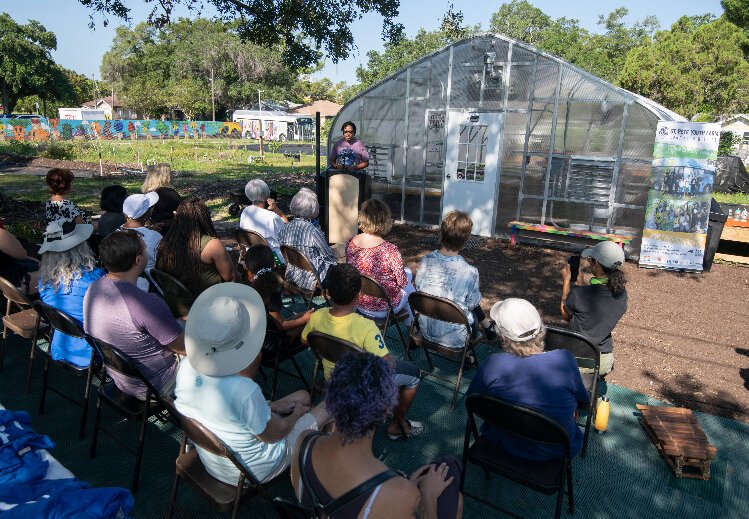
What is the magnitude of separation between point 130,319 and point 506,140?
8101 millimetres

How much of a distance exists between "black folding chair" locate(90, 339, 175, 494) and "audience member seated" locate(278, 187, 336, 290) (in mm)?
2111

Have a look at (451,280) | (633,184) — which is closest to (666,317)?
(633,184)

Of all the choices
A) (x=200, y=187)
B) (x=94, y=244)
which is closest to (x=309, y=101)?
(x=200, y=187)

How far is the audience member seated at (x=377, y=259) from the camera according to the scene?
424 cm

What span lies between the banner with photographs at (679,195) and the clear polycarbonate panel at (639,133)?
0.20m

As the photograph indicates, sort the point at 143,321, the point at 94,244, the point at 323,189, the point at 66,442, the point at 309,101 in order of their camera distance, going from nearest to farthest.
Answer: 1. the point at 143,321
2. the point at 66,442
3. the point at 94,244
4. the point at 323,189
5. the point at 309,101

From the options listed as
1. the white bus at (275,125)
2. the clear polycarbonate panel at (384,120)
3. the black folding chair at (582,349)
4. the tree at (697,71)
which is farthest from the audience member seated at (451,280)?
the white bus at (275,125)

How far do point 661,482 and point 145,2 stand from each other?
10.3m

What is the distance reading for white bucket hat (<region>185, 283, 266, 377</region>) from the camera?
84.6 inches

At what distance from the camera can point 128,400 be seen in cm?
303

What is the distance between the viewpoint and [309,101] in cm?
7812

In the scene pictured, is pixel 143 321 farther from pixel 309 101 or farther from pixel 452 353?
pixel 309 101

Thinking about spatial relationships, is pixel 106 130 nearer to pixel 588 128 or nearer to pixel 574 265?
pixel 588 128

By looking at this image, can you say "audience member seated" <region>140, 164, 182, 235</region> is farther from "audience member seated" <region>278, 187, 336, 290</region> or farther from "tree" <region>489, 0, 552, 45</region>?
"tree" <region>489, 0, 552, 45</region>
